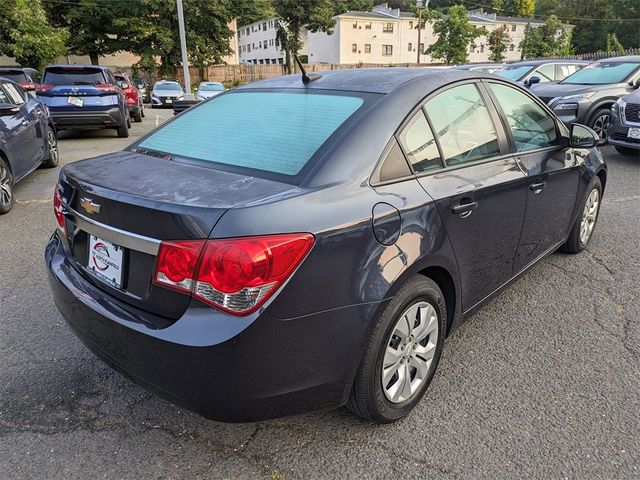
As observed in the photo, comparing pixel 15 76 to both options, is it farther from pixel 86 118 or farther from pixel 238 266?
pixel 238 266

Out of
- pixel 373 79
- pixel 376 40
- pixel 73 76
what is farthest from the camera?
pixel 376 40

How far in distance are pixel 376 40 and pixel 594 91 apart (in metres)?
55.7

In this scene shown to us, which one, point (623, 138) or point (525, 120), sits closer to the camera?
point (525, 120)

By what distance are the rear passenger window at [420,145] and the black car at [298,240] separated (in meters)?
0.01

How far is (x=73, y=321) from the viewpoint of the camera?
2344 millimetres

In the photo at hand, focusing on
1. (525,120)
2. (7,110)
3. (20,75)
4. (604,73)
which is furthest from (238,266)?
(20,75)

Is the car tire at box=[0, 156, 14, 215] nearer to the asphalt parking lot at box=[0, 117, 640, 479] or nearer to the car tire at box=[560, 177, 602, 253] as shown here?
the asphalt parking lot at box=[0, 117, 640, 479]

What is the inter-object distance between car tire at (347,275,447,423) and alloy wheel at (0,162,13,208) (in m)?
5.33

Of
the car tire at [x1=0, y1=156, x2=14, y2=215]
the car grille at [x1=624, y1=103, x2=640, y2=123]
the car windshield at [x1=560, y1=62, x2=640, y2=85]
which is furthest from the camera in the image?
the car windshield at [x1=560, y1=62, x2=640, y2=85]

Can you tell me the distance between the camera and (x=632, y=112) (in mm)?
8039

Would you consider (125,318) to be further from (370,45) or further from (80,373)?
(370,45)

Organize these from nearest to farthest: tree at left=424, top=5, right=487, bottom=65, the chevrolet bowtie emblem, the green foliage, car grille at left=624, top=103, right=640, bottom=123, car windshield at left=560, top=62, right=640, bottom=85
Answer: the chevrolet bowtie emblem → car grille at left=624, top=103, right=640, bottom=123 → car windshield at left=560, top=62, right=640, bottom=85 → tree at left=424, top=5, right=487, bottom=65 → the green foliage

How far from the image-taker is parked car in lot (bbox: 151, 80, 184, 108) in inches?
932

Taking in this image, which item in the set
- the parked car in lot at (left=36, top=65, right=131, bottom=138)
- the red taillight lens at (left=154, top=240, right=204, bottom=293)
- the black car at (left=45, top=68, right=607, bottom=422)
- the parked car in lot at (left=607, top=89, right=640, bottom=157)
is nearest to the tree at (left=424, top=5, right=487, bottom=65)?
the parked car in lot at (left=607, top=89, right=640, bottom=157)
